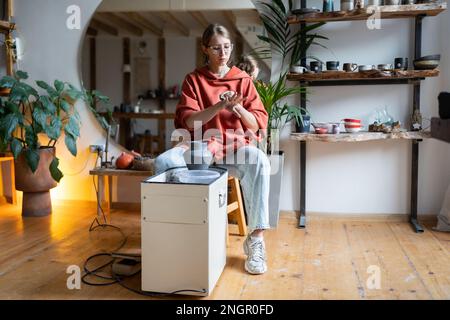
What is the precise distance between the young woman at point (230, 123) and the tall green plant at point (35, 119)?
3.62ft

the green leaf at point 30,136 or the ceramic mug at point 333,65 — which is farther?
the green leaf at point 30,136

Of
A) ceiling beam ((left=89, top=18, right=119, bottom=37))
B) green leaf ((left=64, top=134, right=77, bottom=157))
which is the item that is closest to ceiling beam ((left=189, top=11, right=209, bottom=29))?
ceiling beam ((left=89, top=18, right=119, bottom=37))

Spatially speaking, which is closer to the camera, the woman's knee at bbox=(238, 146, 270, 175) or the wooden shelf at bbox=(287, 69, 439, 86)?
the woman's knee at bbox=(238, 146, 270, 175)

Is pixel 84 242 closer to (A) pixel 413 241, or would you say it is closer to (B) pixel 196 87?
(B) pixel 196 87

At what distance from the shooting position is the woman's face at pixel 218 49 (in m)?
2.25

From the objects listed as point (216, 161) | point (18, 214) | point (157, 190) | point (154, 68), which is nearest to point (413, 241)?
point (216, 161)

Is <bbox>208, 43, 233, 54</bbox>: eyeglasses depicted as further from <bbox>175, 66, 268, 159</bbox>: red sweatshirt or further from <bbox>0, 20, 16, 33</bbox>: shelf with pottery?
<bbox>0, 20, 16, 33</bbox>: shelf with pottery

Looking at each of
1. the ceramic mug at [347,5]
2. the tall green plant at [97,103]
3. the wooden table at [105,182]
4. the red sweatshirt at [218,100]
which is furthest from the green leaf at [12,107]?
the ceramic mug at [347,5]

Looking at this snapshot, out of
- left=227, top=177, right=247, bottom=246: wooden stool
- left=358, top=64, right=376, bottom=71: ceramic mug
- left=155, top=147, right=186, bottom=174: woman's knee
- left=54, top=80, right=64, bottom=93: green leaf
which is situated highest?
left=358, top=64, right=376, bottom=71: ceramic mug

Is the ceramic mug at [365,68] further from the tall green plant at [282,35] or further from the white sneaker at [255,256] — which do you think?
the white sneaker at [255,256]

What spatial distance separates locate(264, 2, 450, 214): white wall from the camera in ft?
9.53

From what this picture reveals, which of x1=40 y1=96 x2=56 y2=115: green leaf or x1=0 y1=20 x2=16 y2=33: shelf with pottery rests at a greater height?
x1=0 y1=20 x2=16 y2=33: shelf with pottery

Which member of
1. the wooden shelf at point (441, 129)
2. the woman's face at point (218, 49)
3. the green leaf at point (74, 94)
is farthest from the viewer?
the green leaf at point (74, 94)

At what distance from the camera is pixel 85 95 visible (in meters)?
3.30
